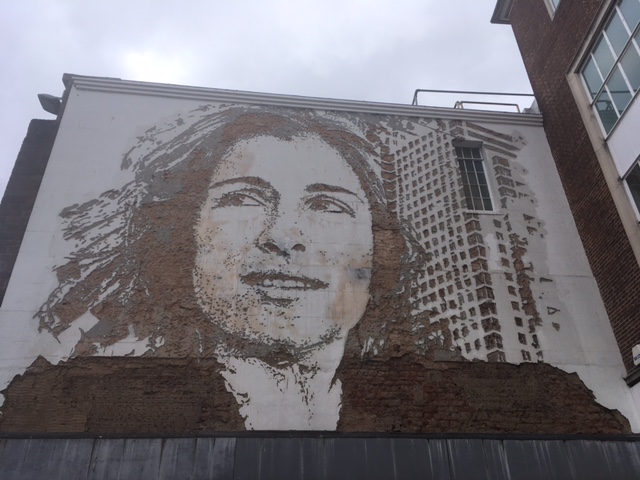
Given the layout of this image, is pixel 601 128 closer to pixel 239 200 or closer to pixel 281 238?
pixel 281 238

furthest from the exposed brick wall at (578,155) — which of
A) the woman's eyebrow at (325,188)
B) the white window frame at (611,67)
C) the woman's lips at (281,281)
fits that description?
the woman's lips at (281,281)

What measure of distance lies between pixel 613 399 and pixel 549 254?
308 centimetres

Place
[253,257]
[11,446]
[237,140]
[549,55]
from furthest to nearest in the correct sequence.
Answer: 1. [549,55]
2. [237,140]
3. [253,257]
4. [11,446]

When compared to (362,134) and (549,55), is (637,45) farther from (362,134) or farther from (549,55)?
(362,134)

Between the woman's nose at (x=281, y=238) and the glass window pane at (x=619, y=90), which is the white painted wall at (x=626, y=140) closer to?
the glass window pane at (x=619, y=90)

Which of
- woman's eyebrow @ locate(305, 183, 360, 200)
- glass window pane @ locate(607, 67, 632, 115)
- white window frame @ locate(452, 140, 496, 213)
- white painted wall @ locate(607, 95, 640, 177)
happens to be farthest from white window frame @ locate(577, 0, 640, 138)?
woman's eyebrow @ locate(305, 183, 360, 200)

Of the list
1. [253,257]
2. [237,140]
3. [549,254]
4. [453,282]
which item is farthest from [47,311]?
[549,254]

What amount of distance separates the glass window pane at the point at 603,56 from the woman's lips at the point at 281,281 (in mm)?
7134

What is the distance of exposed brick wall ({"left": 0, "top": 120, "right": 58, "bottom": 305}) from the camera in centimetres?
1108

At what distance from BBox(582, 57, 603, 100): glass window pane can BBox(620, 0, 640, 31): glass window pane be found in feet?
4.22

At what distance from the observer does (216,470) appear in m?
8.58

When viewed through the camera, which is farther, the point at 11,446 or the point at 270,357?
the point at 270,357

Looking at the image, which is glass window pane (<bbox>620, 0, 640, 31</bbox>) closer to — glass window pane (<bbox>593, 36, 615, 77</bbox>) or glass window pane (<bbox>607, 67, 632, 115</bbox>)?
glass window pane (<bbox>593, 36, 615, 77</bbox>)

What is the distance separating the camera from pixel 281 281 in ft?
37.3
